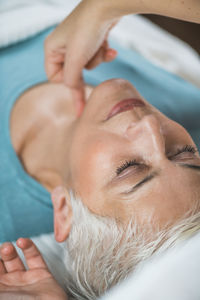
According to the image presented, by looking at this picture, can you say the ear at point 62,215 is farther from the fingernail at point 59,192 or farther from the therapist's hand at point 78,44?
the therapist's hand at point 78,44

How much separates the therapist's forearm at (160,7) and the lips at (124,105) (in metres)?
0.15

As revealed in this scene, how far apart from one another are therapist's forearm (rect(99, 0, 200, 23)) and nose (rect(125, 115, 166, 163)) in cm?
16

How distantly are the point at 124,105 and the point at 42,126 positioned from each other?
1.22ft

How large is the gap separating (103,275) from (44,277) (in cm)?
10

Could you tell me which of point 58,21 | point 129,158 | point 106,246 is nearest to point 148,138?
point 129,158

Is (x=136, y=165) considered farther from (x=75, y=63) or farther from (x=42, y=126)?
(x=42, y=126)

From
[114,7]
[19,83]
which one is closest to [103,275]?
[114,7]

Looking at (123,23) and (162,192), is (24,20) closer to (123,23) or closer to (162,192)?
(123,23)

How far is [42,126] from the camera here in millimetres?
996

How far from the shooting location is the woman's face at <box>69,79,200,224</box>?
58 centimetres

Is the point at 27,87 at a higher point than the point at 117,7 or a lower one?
lower

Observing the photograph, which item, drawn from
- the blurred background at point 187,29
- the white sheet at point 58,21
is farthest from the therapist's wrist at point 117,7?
the white sheet at point 58,21

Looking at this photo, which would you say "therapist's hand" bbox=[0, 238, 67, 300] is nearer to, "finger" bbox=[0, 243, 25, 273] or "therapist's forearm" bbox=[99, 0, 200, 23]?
"finger" bbox=[0, 243, 25, 273]

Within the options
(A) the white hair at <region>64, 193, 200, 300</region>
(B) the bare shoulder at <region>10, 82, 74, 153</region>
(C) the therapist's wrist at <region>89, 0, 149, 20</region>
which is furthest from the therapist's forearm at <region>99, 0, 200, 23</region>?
(B) the bare shoulder at <region>10, 82, 74, 153</region>
